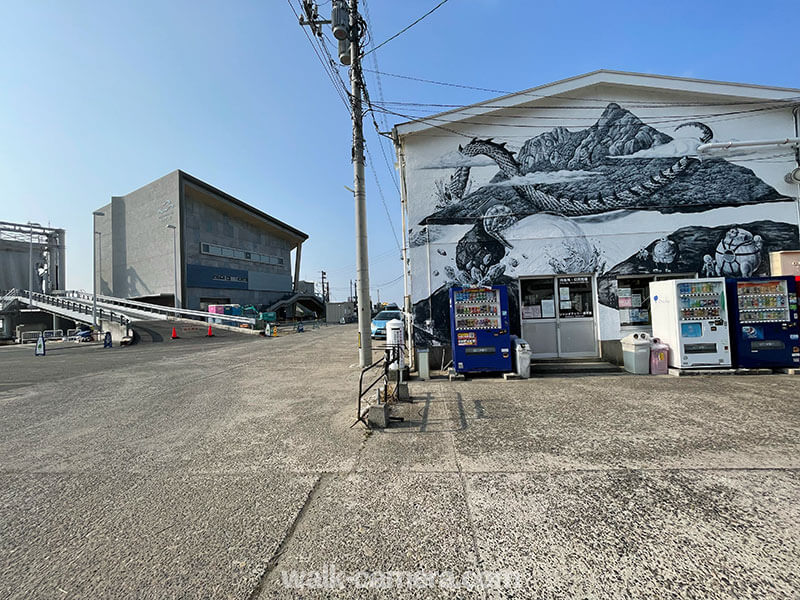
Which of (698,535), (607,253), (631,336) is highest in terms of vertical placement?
(607,253)

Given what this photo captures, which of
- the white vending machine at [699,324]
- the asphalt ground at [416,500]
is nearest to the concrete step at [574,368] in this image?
the white vending machine at [699,324]

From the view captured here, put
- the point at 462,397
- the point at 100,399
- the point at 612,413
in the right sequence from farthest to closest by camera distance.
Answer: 1. the point at 100,399
2. the point at 462,397
3. the point at 612,413

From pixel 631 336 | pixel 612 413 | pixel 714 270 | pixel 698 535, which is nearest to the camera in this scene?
pixel 698 535

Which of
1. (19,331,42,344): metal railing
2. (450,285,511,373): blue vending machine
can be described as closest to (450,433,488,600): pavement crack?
(450,285,511,373): blue vending machine

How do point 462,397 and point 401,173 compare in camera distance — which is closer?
point 462,397

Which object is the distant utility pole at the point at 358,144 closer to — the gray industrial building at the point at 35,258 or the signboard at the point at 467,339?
the signboard at the point at 467,339

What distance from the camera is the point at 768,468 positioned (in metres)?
3.36

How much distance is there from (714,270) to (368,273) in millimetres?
8902

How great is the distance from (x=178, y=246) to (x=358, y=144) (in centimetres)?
3334

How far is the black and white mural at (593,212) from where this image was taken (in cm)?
864

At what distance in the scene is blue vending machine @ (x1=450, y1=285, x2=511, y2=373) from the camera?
25.3 feet

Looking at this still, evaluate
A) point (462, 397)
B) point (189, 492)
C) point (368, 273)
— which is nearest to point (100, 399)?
point (189, 492)

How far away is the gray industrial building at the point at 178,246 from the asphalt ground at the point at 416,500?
35.0 metres

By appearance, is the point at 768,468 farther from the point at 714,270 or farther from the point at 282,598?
the point at 714,270
